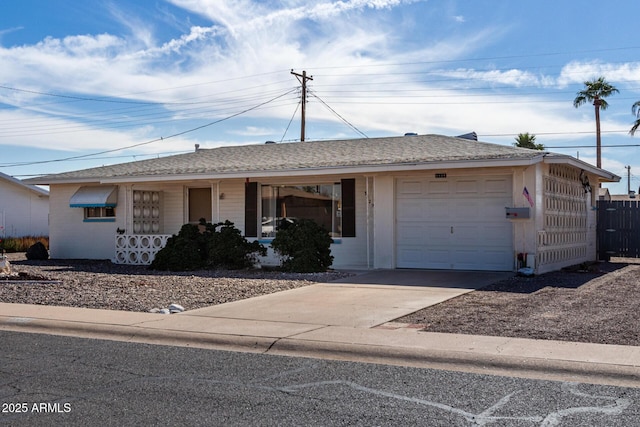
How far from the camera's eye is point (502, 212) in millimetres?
16828

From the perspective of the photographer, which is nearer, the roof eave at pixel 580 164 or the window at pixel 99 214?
the roof eave at pixel 580 164

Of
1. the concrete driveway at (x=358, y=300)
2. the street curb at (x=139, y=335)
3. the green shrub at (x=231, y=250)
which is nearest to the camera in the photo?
the street curb at (x=139, y=335)

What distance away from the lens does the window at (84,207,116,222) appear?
74.1 ft

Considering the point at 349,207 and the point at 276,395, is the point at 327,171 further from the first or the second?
the point at 276,395

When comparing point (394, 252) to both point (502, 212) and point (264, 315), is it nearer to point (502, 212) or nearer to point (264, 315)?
point (502, 212)

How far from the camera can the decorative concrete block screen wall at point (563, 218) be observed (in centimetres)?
1712

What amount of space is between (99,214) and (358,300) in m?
13.5

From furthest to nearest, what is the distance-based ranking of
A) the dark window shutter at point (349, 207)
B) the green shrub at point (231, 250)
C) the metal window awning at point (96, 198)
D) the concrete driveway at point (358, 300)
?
the metal window awning at point (96, 198) < the dark window shutter at point (349, 207) < the green shrub at point (231, 250) < the concrete driveway at point (358, 300)

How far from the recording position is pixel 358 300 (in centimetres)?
1216

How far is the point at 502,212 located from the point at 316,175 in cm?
532

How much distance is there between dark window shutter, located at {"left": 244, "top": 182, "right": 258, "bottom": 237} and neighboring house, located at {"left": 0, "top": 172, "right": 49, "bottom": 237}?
17302 mm

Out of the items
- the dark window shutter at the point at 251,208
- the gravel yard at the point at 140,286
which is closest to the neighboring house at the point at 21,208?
the gravel yard at the point at 140,286

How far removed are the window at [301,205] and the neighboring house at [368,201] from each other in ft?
0.11

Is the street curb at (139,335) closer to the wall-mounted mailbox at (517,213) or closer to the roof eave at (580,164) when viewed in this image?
the wall-mounted mailbox at (517,213)
